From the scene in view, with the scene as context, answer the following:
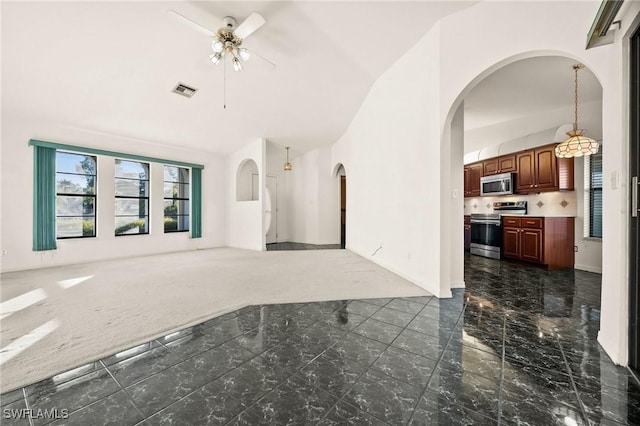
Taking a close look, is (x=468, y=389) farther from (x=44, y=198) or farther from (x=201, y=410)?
(x=44, y=198)

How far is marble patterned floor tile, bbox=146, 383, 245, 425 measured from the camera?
116 centimetres

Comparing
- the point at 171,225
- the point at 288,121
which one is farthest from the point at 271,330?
the point at 171,225

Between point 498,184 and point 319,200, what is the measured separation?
4386 millimetres

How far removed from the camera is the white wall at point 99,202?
4348 millimetres

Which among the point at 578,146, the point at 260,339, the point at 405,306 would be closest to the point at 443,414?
the point at 260,339

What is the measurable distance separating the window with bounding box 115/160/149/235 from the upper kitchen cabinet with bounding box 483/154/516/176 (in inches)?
311

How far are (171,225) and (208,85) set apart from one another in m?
4.05

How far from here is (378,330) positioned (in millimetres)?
2051

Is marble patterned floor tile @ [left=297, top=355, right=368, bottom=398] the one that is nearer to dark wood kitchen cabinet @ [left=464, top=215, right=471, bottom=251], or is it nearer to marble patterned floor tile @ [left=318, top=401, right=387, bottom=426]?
marble patterned floor tile @ [left=318, top=401, right=387, bottom=426]

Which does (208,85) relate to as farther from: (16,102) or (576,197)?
(576,197)

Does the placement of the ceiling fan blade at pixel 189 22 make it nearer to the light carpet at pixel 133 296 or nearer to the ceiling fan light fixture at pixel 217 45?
the ceiling fan light fixture at pixel 217 45

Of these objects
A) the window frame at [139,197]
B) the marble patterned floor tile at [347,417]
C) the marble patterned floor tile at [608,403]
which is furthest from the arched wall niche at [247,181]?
the marble patterned floor tile at [608,403]

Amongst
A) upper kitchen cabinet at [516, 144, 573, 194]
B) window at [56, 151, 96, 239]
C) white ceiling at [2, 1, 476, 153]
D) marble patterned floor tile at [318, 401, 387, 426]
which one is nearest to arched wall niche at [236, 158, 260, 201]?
white ceiling at [2, 1, 476, 153]

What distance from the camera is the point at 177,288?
3.23m
